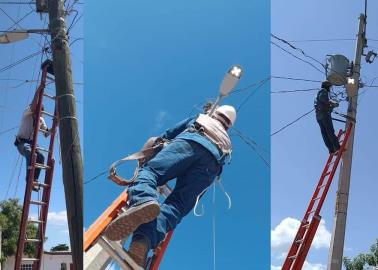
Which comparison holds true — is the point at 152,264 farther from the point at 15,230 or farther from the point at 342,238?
the point at 15,230

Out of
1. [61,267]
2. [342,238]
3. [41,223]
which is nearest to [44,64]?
[41,223]

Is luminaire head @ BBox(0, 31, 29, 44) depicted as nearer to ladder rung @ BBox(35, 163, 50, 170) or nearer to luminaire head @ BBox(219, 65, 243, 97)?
ladder rung @ BBox(35, 163, 50, 170)

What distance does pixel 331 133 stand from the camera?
23.2ft

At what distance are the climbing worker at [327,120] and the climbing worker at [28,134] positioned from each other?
3.72 m

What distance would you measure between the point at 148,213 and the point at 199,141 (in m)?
0.62

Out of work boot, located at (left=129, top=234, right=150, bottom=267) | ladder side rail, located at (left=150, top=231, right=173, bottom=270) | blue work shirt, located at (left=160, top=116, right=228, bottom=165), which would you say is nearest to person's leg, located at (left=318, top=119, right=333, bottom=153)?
ladder side rail, located at (left=150, top=231, right=173, bottom=270)

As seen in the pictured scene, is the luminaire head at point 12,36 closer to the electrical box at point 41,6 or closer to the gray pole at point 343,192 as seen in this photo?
the electrical box at point 41,6

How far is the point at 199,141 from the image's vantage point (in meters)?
2.75

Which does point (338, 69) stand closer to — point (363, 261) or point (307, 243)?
point (307, 243)

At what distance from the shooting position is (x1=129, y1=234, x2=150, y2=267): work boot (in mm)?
2324

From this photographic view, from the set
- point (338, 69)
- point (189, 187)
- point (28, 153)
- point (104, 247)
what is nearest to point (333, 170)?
point (338, 69)

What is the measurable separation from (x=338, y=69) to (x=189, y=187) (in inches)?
216

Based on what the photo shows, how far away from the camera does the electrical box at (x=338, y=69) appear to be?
7.53 metres

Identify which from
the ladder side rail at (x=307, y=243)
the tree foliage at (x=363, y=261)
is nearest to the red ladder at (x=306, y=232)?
the ladder side rail at (x=307, y=243)
